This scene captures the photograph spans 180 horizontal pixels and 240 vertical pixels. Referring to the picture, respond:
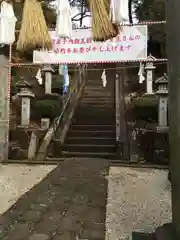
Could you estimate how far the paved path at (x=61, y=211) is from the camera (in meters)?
3.28

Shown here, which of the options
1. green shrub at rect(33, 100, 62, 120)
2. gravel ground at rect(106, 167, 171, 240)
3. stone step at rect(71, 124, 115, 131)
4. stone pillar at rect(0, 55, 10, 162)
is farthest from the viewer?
green shrub at rect(33, 100, 62, 120)

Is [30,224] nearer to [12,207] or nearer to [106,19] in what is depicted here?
[12,207]

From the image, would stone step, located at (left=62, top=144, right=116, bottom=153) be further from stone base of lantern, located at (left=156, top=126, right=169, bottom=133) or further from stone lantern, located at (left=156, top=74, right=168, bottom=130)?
stone lantern, located at (left=156, top=74, right=168, bottom=130)

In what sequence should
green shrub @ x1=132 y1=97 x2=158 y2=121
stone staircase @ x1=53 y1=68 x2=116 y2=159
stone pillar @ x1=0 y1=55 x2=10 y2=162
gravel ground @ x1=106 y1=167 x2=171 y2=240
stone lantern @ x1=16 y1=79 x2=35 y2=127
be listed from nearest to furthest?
gravel ground @ x1=106 y1=167 x2=171 y2=240
stone pillar @ x1=0 y1=55 x2=10 y2=162
stone staircase @ x1=53 y1=68 x2=116 y2=159
stone lantern @ x1=16 y1=79 x2=35 y2=127
green shrub @ x1=132 y1=97 x2=158 y2=121

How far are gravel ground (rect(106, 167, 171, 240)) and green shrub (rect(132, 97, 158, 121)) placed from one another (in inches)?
185

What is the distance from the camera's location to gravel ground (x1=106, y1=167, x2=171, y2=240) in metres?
3.66

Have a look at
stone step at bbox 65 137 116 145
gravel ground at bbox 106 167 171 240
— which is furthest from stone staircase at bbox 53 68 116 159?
gravel ground at bbox 106 167 171 240

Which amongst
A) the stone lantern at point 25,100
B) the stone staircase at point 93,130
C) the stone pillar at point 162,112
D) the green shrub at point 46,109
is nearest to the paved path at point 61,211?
the stone staircase at point 93,130

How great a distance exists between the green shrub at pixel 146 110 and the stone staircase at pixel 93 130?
0.97 meters

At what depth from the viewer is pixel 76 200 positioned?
4.66 metres

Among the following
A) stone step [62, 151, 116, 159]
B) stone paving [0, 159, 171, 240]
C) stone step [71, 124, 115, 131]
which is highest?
stone step [71, 124, 115, 131]

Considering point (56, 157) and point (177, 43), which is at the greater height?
point (177, 43)

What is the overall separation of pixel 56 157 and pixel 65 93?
4.83 m

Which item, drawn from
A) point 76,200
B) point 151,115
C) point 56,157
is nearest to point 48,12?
point 151,115
